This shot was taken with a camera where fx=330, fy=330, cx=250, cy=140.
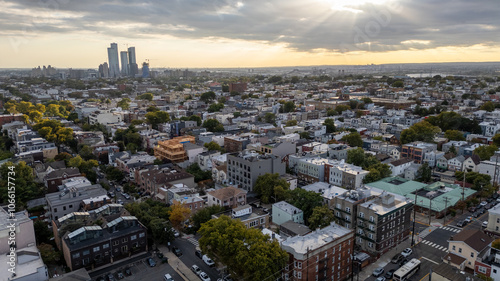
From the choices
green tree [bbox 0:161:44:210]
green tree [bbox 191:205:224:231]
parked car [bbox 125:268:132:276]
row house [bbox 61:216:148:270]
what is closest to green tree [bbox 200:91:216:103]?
green tree [bbox 0:161:44:210]

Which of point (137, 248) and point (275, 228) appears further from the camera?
point (275, 228)

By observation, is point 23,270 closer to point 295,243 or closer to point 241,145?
point 295,243

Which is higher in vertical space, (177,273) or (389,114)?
(389,114)

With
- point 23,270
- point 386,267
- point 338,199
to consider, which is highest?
point 338,199

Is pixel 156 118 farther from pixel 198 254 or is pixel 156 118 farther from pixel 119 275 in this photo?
pixel 119 275

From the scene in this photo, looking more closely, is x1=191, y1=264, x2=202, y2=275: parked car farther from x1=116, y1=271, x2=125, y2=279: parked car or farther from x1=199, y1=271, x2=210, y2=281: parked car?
x1=116, y1=271, x2=125, y2=279: parked car

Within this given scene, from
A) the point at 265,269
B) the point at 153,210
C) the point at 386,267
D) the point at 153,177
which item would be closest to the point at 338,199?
the point at 386,267

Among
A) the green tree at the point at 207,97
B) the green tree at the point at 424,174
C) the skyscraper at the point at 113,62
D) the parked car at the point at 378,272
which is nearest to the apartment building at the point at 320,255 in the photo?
the parked car at the point at 378,272
